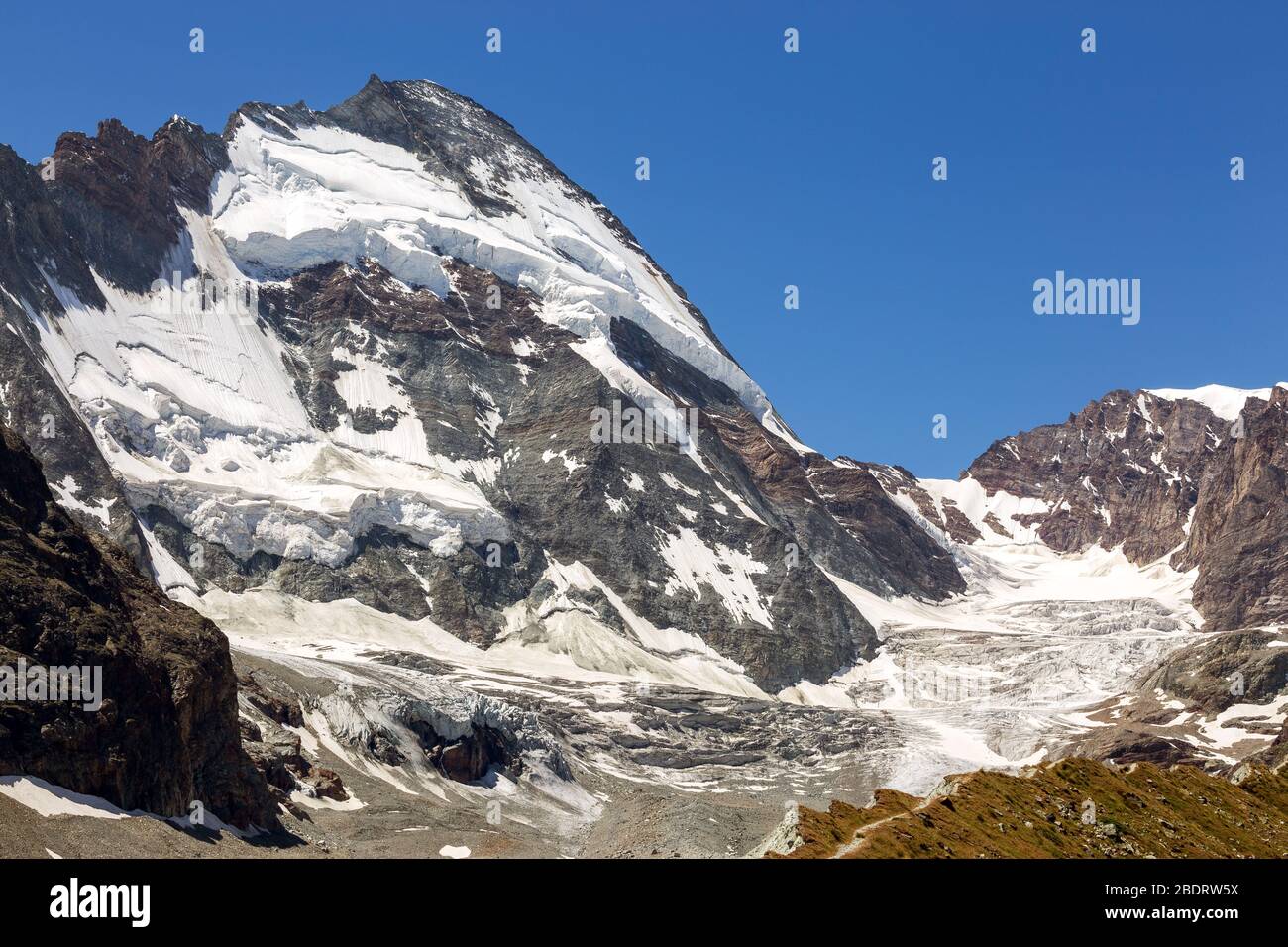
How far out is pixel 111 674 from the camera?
115 meters

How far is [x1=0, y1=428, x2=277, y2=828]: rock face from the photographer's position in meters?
105

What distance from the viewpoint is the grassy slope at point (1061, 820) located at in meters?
60.0

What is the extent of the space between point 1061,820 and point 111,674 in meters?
74.3
